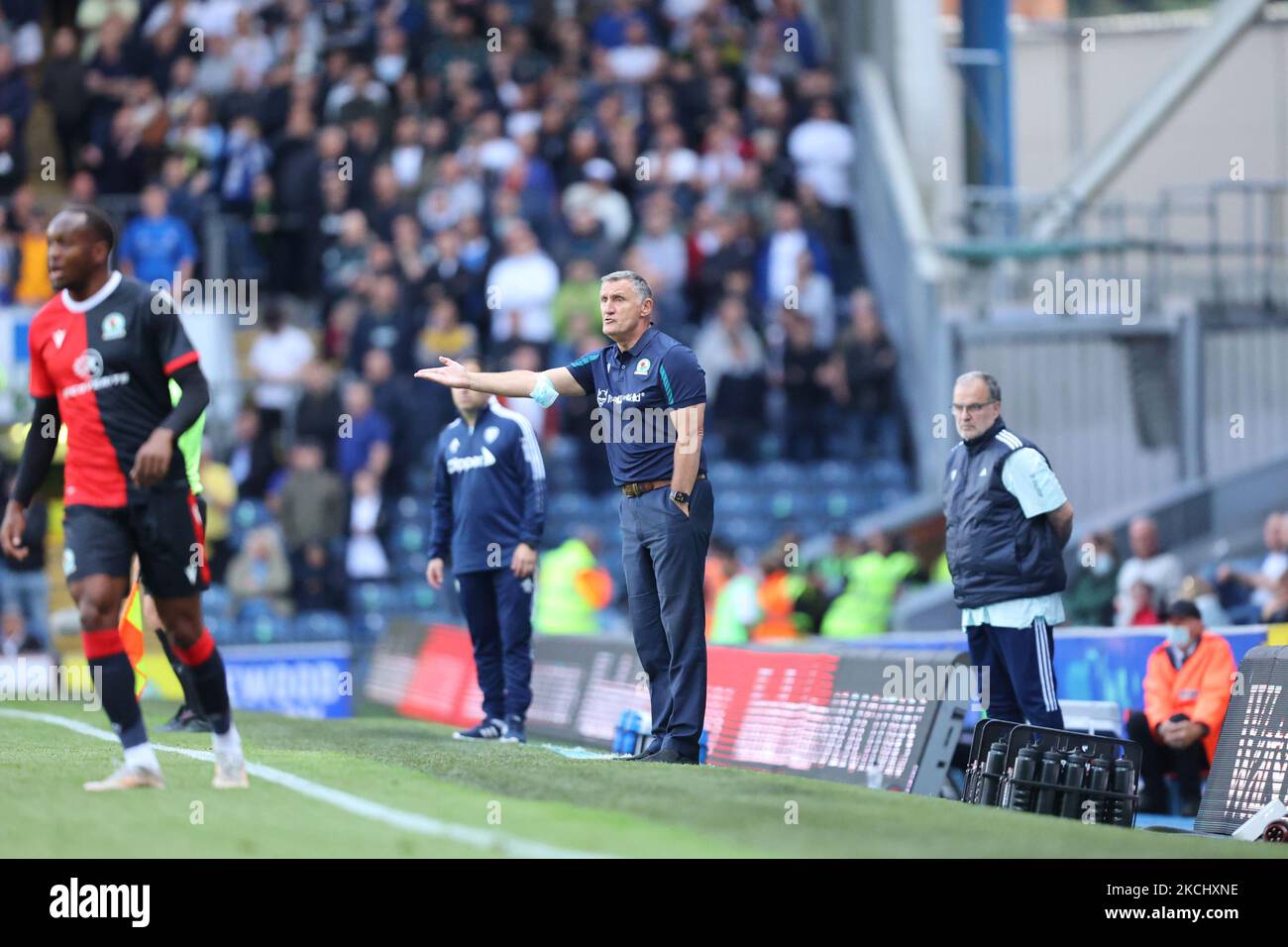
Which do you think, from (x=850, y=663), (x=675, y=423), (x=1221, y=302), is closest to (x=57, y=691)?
(x=850, y=663)

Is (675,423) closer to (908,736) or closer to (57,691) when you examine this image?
(908,736)

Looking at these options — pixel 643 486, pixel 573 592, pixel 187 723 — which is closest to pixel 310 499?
pixel 573 592

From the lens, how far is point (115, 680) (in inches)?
348

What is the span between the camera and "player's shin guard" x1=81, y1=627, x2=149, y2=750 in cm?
874

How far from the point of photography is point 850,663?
13242mm

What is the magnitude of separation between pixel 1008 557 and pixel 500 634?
3330 millimetres

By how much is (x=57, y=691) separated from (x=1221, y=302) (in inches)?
508

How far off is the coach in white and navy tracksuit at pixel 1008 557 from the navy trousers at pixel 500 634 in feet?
8.97

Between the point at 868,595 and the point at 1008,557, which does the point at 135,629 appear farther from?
the point at 868,595

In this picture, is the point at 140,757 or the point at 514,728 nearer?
the point at 140,757

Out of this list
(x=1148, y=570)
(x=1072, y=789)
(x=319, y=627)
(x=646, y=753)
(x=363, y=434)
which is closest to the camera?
(x=1072, y=789)

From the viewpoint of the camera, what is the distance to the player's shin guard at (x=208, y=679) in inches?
350

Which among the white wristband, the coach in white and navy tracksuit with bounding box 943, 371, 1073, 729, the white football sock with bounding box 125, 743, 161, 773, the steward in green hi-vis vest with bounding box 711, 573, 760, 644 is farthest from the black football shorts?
the steward in green hi-vis vest with bounding box 711, 573, 760, 644

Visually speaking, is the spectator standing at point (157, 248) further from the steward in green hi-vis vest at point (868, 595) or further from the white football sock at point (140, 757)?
the white football sock at point (140, 757)
